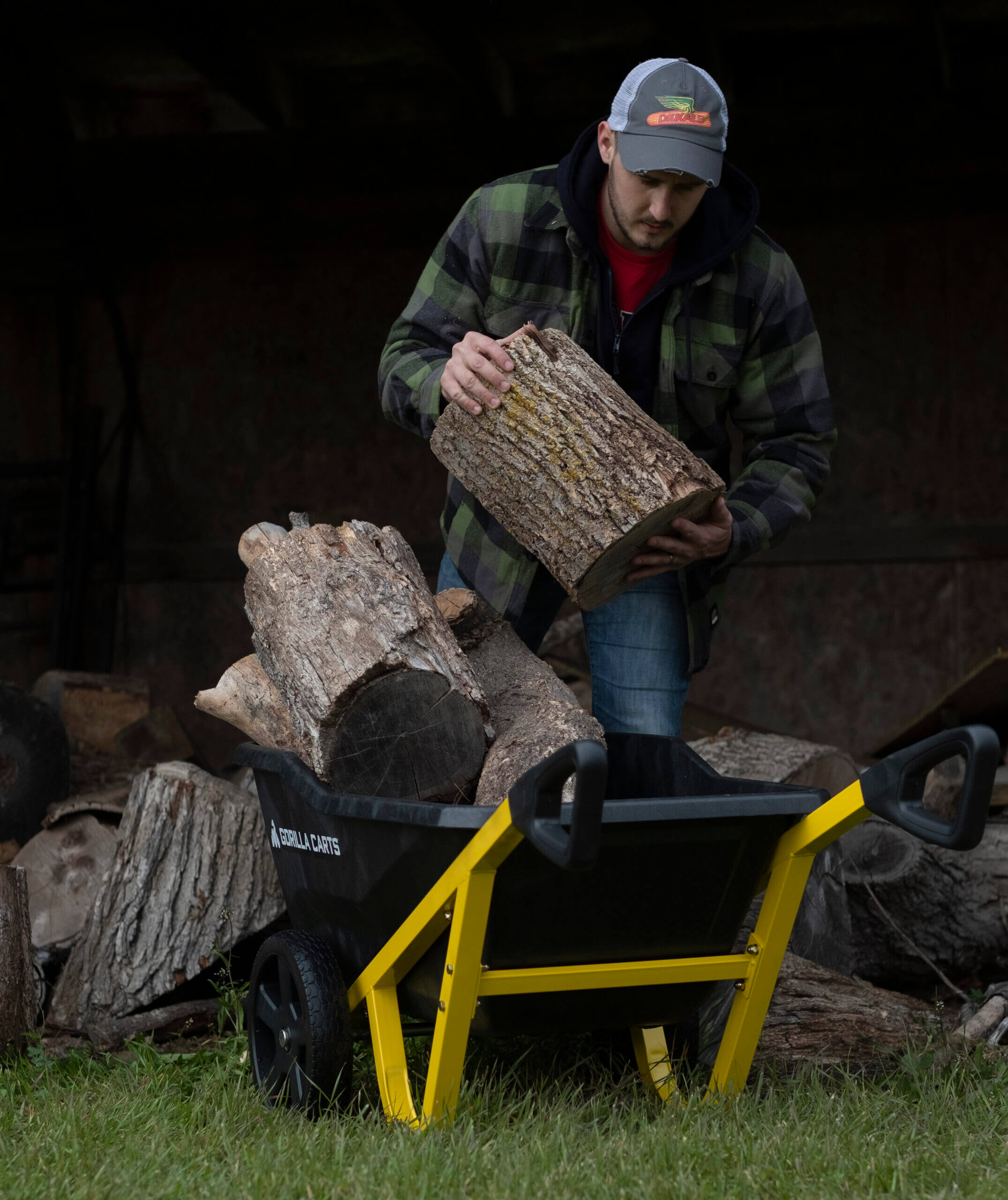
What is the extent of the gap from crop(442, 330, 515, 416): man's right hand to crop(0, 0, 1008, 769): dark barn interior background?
3.01 m

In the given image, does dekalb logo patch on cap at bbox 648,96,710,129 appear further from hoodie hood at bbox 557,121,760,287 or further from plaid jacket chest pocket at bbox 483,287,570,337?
plaid jacket chest pocket at bbox 483,287,570,337

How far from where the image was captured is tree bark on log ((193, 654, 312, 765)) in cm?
254

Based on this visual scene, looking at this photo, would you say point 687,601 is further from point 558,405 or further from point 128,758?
point 128,758

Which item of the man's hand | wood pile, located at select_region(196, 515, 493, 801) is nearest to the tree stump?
wood pile, located at select_region(196, 515, 493, 801)

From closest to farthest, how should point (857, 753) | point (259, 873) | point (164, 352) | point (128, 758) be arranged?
point (259, 873), point (128, 758), point (857, 753), point (164, 352)

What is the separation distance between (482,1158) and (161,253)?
19.4ft

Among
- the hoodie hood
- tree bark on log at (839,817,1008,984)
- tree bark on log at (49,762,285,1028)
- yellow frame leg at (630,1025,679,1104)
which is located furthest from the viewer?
tree bark on log at (839,817,1008,984)

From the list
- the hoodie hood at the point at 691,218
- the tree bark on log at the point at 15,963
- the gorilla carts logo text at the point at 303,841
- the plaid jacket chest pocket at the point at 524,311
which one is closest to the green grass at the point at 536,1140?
the tree bark on log at the point at 15,963

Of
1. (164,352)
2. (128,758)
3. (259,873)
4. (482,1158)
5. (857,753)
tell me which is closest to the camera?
(482,1158)

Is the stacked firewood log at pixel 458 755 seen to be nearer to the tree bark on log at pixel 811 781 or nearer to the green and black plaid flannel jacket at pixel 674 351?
the tree bark on log at pixel 811 781

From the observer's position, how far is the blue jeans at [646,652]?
2793 mm

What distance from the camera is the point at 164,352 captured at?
22.4 ft

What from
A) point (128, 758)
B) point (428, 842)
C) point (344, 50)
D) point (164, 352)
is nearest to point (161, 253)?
point (164, 352)

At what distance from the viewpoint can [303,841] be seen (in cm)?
232
